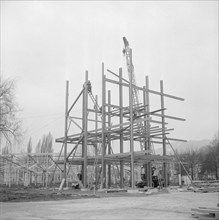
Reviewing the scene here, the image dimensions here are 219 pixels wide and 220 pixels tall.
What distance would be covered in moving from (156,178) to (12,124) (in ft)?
40.6

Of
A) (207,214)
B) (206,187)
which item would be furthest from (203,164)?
(207,214)

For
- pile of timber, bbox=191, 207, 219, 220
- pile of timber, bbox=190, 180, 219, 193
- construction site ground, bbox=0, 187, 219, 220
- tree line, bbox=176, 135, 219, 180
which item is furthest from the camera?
tree line, bbox=176, 135, 219, 180

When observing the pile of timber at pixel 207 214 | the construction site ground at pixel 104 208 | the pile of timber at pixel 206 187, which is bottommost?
the pile of timber at pixel 206 187

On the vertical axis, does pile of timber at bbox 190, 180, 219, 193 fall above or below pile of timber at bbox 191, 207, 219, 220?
below

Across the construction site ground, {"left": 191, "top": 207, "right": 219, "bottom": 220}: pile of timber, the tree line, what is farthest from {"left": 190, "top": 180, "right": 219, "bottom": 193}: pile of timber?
the tree line

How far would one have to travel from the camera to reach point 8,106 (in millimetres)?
26516

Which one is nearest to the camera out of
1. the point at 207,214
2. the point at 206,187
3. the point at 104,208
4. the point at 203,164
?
the point at 207,214

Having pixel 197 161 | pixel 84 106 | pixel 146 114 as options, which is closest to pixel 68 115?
pixel 84 106

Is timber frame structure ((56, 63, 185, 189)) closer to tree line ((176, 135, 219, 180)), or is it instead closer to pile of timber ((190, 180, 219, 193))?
pile of timber ((190, 180, 219, 193))

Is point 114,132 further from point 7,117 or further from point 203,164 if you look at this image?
point 203,164

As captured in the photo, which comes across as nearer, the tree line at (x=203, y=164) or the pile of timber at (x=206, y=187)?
the pile of timber at (x=206, y=187)

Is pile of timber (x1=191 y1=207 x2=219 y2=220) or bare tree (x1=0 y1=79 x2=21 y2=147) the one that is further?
bare tree (x1=0 y1=79 x2=21 y2=147)

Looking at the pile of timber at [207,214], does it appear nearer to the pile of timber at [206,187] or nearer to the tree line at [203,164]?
the pile of timber at [206,187]

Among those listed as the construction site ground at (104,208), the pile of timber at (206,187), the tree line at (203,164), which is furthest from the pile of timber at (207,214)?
the tree line at (203,164)
